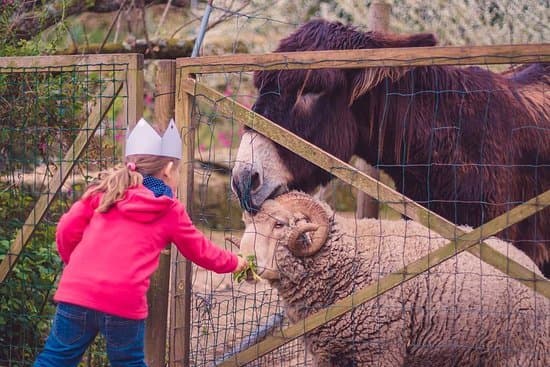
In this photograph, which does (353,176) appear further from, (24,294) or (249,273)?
(24,294)

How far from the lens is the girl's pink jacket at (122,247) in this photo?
15.1 feet

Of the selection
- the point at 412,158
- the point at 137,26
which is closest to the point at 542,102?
the point at 412,158

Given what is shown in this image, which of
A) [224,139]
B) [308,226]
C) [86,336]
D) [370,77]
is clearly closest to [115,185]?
[86,336]

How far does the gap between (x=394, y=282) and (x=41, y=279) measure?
3.06 meters

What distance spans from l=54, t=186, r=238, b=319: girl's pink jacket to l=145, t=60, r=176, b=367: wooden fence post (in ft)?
2.85

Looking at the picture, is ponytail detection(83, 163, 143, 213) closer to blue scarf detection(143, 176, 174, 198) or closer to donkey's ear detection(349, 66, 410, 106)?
blue scarf detection(143, 176, 174, 198)

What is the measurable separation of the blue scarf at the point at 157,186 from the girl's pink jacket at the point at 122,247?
0.09 metres

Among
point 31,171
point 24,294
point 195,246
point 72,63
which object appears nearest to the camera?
point 195,246

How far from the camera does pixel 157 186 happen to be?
4.86 m

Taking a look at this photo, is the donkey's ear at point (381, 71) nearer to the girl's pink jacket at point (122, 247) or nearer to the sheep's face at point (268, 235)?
the sheep's face at point (268, 235)

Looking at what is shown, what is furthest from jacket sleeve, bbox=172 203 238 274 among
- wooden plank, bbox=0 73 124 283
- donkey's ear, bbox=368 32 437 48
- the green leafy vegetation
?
donkey's ear, bbox=368 32 437 48

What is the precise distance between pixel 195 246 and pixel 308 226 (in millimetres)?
1192

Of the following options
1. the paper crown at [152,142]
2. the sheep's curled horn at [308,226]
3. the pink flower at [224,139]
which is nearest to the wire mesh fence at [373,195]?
the sheep's curled horn at [308,226]

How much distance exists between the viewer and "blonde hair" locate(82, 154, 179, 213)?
465 centimetres
